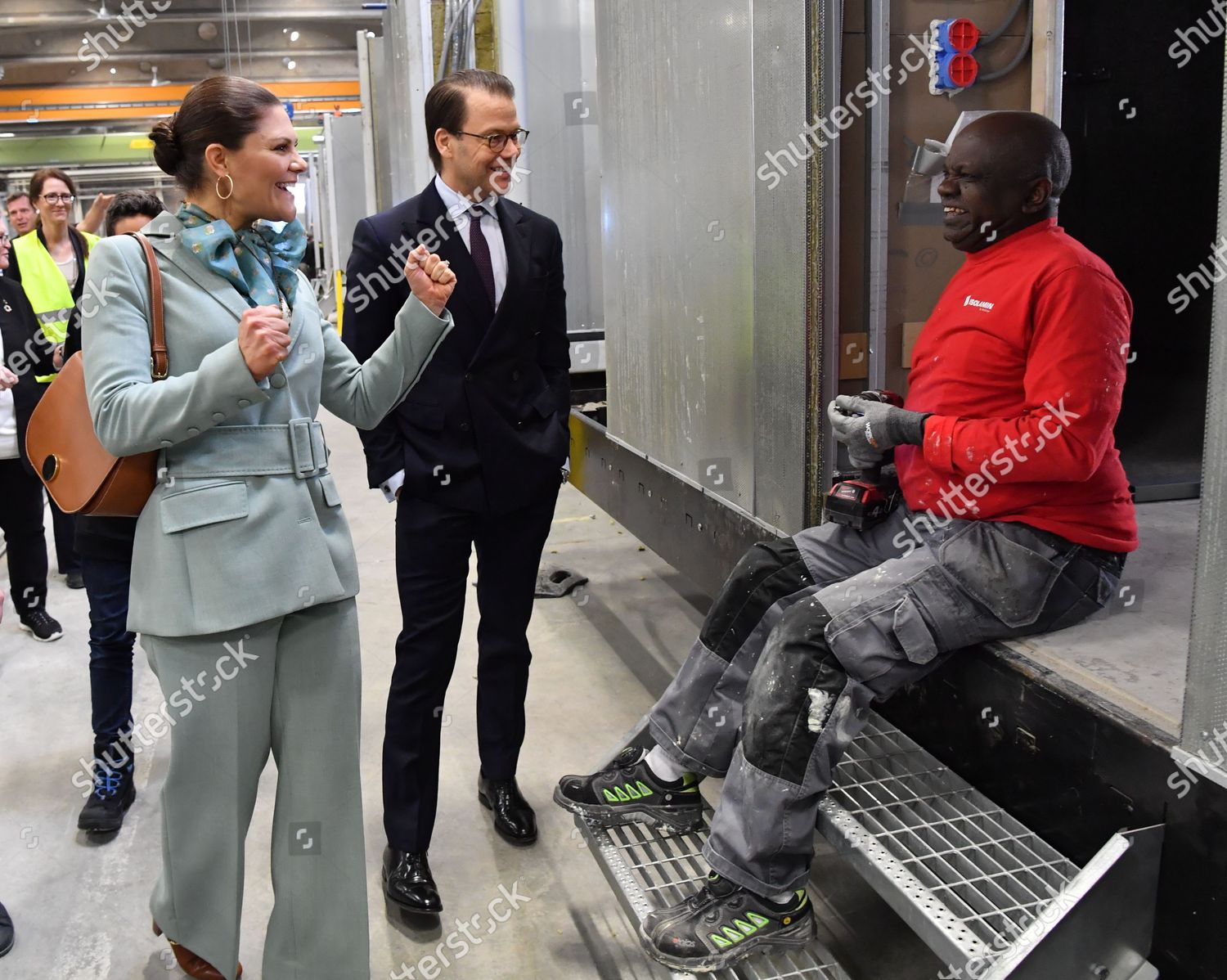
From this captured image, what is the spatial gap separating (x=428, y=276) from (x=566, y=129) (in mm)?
3576

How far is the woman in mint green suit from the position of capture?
1722 mm

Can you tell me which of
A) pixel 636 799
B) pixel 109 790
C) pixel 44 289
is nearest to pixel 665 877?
pixel 636 799

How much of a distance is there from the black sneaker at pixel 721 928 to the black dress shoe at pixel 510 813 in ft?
2.94

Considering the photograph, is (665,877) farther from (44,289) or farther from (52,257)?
(52,257)

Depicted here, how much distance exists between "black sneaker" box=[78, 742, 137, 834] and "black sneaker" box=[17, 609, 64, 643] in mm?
1489

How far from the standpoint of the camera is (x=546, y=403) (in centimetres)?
258

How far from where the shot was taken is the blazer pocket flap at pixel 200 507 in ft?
5.87

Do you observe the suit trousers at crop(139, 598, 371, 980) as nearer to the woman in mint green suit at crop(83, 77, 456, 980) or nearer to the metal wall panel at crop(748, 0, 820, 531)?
the woman in mint green suit at crop(83, 77, 456, 980)

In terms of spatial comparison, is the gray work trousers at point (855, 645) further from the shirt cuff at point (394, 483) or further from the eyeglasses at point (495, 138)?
the eyeglasses at point (495, 138)

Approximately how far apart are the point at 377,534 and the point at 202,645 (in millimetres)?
4086

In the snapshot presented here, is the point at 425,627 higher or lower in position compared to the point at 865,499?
lower

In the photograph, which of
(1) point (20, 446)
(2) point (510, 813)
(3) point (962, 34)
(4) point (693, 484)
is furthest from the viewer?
(1) point (20, 446)

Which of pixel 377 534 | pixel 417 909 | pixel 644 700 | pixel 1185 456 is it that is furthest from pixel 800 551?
pixel 377 534

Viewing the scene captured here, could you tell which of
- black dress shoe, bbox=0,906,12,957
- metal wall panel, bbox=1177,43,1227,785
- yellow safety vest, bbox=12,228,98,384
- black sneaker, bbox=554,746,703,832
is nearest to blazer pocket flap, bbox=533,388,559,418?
black sneaker, bbox=554,746,703,832
